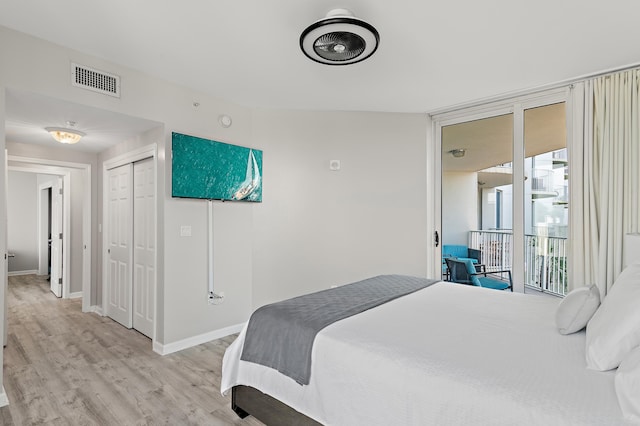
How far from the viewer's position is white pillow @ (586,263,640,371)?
126cm

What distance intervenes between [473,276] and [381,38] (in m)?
2.59

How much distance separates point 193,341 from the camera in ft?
11.1

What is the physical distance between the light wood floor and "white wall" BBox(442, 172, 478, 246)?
107 inches

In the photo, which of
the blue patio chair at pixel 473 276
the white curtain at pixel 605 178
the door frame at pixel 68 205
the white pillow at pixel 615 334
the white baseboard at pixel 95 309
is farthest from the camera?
the white baseboard at pixel 95 309

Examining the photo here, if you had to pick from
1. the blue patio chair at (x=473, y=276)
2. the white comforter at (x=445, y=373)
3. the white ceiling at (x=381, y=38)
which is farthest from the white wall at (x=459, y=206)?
the white comforter at (x=445, y=373)

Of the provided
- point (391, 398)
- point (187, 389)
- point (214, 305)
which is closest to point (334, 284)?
Answer: point (214, 305)

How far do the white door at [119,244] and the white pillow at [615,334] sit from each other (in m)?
4.01

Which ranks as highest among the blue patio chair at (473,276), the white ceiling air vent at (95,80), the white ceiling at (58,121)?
the white ceiling air vent at (95,80)

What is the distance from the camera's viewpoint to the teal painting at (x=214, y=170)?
3221mm

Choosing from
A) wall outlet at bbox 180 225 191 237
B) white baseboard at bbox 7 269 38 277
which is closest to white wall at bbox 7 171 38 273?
white baseboard at bbox 7 269 38 277

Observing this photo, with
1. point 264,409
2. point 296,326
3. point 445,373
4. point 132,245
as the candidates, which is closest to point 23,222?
point 132,245

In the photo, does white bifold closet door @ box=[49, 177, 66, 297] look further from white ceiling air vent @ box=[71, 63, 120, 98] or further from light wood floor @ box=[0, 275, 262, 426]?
white ceiling air vent @ box=[71, 63, 120, 98]

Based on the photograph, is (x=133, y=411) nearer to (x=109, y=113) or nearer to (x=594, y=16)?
(x=109, y=113)

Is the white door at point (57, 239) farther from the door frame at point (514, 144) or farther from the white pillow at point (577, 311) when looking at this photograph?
the white pillow at point (577, 311)
